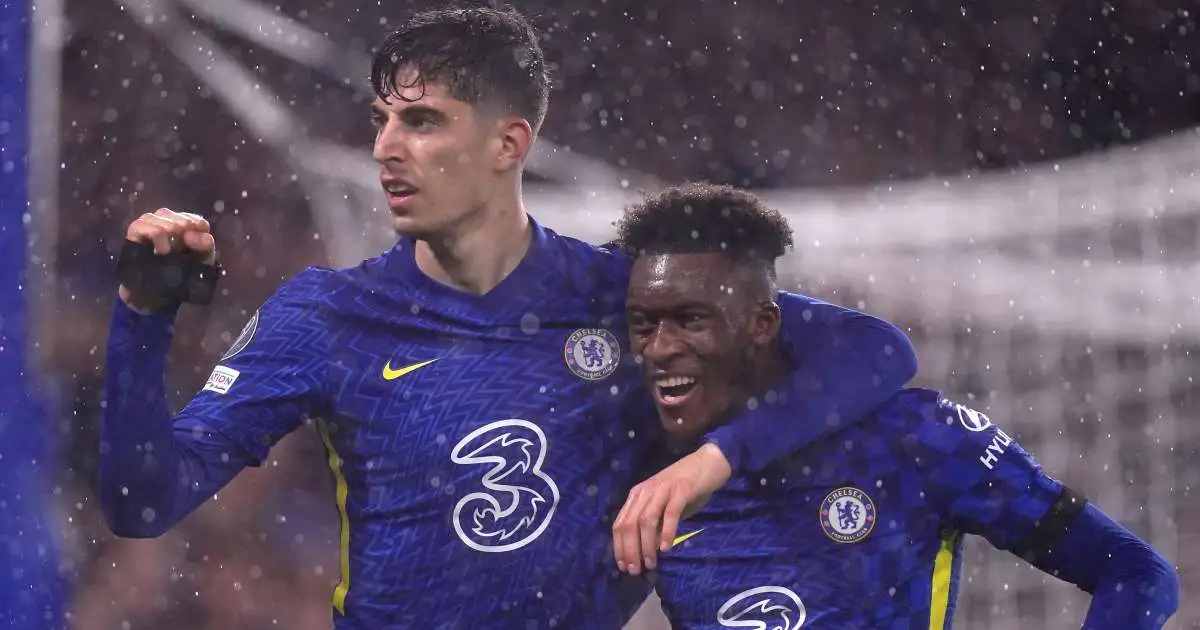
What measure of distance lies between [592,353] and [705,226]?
269 millimetres

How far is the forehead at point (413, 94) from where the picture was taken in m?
2.17

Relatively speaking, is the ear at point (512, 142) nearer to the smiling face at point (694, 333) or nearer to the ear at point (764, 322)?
the smiling face at point (694, 333)

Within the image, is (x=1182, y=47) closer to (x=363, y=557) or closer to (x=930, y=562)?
(x=930, y=562)

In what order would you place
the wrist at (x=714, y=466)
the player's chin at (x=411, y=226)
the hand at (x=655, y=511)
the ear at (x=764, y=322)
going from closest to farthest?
the hand at (x=655, y=511), the wrist at (x=714, y=466), the player's chin at (x=411, y=226), the ear at (x=764, y=322)

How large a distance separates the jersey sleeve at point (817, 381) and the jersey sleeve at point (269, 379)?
1.88 feet

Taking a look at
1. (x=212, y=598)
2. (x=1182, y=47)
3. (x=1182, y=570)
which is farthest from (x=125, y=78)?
(x=1182, y=47)

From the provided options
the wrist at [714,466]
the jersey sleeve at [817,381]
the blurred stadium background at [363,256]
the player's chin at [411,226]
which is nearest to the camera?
the wrist at [714,466]

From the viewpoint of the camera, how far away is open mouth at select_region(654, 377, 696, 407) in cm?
213

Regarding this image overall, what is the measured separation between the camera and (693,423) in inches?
84.9

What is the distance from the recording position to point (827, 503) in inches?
85.9

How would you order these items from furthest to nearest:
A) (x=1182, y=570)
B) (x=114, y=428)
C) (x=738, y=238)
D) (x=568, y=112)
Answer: (x=568, y=112)
(x=1182, y=570)
(x=738, y=238)
(x=114, y=428)

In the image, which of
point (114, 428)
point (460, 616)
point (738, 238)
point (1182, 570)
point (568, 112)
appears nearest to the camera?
point (114, 428)

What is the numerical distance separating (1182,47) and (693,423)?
195 inches

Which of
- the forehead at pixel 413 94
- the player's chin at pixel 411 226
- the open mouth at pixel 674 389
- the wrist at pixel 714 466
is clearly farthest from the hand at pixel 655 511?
the forehead at pixel 413 94
